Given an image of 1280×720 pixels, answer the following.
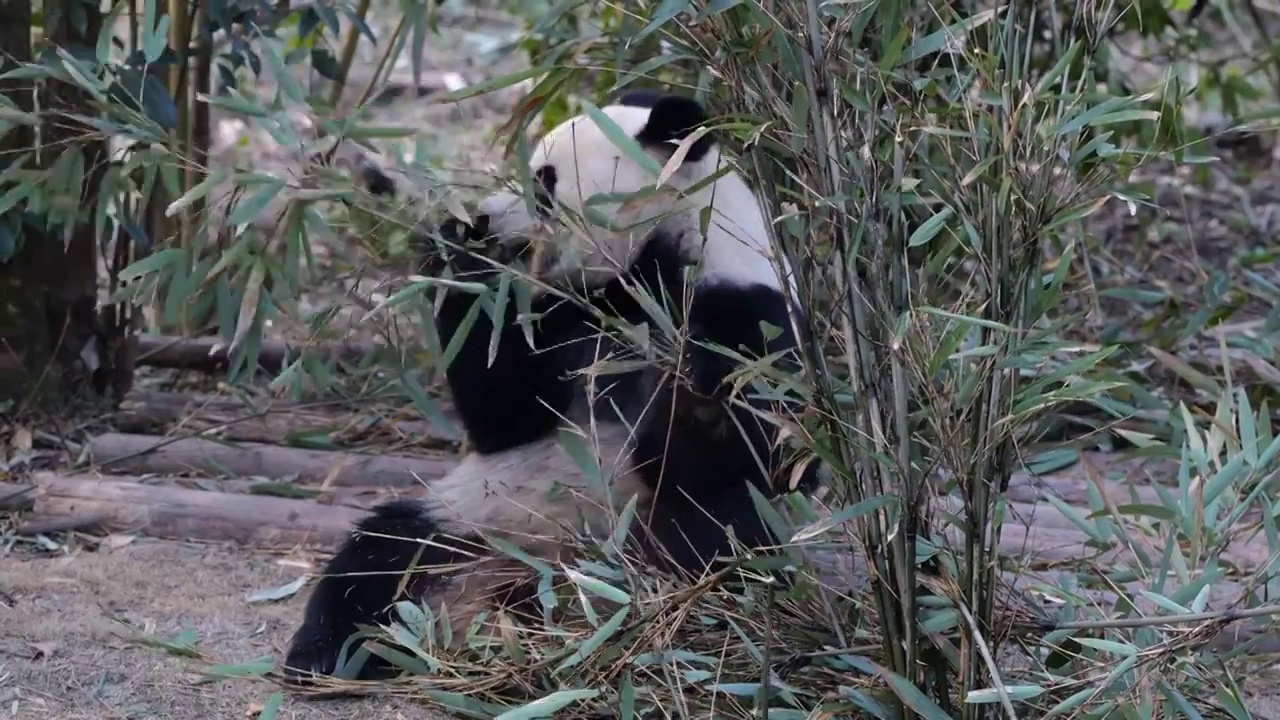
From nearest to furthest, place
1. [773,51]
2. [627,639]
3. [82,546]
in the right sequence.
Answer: [773,51]
[627,639]
[82,546]

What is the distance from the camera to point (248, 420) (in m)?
3.40

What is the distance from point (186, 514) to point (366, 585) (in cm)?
72

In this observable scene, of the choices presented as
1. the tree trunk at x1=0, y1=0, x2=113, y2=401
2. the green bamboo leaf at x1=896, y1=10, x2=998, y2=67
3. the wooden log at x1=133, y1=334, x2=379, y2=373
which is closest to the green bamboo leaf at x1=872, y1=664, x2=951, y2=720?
the green bamboo leaf at x1=896, y1=10, x2=998, y2=67

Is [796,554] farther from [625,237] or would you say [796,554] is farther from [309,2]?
[309,2]

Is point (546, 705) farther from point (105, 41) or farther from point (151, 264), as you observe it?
point (105, 41)

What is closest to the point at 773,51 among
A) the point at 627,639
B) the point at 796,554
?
the point at 796,554

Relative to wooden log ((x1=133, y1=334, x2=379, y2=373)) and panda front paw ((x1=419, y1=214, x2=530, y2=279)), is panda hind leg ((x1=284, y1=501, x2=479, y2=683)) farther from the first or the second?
wooden log ((x1=133, y1=334, x2=379, y2=373))

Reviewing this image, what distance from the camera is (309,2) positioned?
10.1 ft

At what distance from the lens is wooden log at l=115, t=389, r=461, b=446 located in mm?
3342

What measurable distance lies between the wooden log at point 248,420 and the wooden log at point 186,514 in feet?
1.48

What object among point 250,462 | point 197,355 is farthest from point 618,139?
point 197,355

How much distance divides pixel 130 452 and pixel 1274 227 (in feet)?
13.5

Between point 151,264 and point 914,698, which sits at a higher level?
point 151,264

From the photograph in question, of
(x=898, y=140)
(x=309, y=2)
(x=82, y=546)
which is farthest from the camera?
(x=309, y=2)
